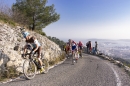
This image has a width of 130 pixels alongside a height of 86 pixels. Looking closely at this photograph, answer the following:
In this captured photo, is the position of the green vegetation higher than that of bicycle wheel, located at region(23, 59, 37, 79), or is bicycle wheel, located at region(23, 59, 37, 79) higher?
the green vegetation

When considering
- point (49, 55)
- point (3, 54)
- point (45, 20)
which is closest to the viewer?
point (3, 54)

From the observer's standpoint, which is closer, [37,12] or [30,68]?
[30,68]

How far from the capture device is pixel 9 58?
6945mm

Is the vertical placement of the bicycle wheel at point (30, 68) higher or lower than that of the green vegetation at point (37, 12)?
lower

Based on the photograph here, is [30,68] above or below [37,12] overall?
below

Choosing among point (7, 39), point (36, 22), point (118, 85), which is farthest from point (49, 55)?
point (36, 22)

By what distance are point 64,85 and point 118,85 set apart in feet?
7.93

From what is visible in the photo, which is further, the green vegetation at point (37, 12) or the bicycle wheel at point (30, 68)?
the green vegetation at point (37, 12)

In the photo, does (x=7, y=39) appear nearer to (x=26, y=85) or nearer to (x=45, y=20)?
(x=26, y=85)

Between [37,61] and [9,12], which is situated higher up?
[9,12]

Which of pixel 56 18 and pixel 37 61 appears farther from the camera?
pixel 56 18

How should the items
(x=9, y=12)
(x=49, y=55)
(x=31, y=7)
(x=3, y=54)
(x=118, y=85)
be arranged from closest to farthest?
(x=118, y=85)
(x=3, y=54)
(x=49, y=55)
(x=9, y=12)
(x=31, y=7)

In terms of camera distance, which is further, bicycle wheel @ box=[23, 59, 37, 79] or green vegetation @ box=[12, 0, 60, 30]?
green vegetation @ box=[12, 0, 60, 30]

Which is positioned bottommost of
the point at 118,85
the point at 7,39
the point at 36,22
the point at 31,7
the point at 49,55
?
the point at 118,85
